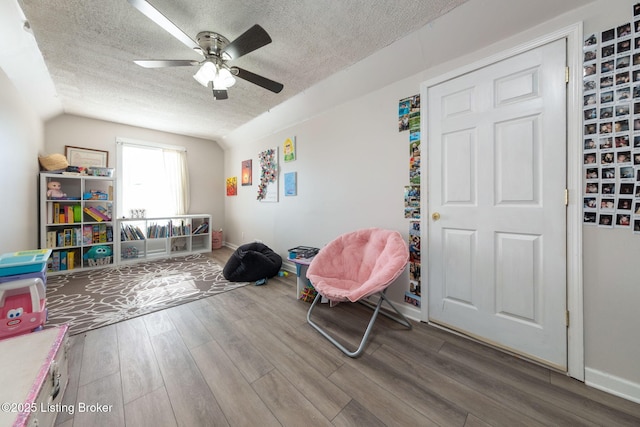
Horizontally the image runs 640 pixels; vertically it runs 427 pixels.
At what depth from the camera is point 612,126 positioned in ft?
Result: 4.02

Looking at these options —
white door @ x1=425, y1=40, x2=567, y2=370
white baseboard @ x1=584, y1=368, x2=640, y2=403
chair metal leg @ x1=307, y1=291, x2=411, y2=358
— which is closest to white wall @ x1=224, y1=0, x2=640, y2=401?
white baseboard @ x1=584, y1=368, x2=640, y2=403

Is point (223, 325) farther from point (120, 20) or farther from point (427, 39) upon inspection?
point (427, 39)

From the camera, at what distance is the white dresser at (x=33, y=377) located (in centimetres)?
82

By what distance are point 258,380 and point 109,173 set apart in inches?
161

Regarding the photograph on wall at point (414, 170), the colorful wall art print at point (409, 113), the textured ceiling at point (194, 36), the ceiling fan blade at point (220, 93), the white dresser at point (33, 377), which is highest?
the textured ceiling at point (194, 36)

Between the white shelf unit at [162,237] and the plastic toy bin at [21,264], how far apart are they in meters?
2.17

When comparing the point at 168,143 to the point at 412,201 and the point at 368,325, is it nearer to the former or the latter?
the point at 412,201

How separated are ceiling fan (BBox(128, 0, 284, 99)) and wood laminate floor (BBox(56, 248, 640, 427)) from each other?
209 cm

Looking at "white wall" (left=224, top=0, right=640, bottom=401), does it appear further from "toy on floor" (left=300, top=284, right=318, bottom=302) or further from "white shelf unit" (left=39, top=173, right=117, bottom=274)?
"white shelf unit" (left=39, top=173, right=117, bottom=274)

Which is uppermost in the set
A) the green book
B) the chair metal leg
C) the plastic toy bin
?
the green book

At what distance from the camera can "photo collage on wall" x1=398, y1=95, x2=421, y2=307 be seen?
6.49ft

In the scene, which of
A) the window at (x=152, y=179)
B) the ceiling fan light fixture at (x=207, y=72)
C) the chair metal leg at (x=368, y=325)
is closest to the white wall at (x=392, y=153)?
the chair metal leg at (x=368, y=325)

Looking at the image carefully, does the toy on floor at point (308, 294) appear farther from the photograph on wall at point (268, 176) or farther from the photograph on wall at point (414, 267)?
the photograph on wall at point (268, 176)

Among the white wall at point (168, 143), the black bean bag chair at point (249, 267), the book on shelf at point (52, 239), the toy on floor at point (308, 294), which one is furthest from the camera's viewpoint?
the white wall at point (168, 143)
